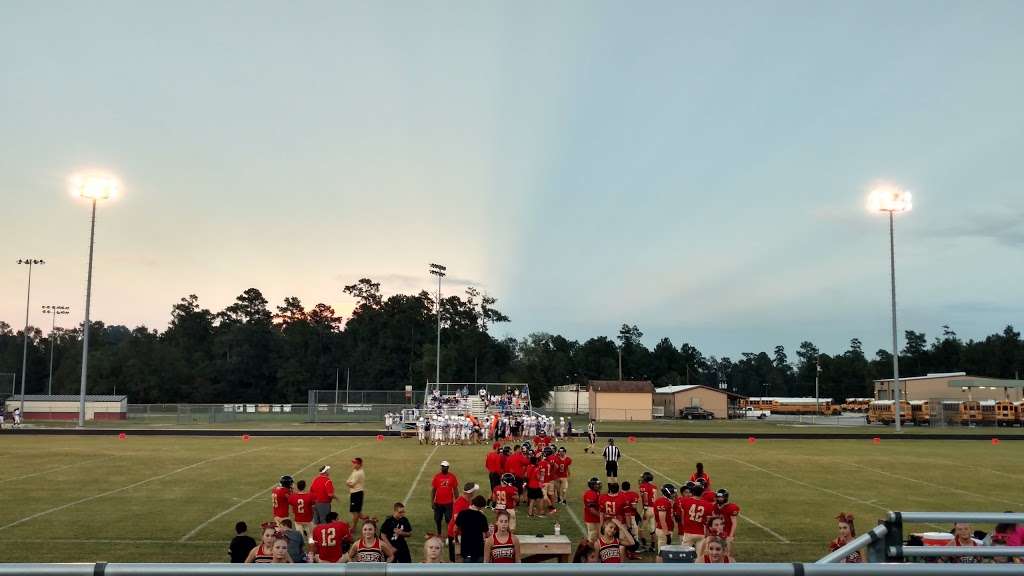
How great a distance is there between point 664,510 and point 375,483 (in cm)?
1295

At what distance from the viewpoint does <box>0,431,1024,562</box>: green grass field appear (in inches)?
627

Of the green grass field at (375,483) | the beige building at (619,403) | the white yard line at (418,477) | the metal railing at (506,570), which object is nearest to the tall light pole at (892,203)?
the green grass field at (375,483)

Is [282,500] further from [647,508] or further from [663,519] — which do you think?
[647,508]

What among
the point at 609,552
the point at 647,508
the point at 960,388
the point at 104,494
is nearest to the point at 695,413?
the point at 960,388

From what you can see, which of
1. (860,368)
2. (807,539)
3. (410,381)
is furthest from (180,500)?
(860,368)

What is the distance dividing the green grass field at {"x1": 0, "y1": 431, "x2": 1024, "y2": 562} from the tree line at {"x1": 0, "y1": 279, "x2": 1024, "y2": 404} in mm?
75051

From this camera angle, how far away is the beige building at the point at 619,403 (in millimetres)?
72812

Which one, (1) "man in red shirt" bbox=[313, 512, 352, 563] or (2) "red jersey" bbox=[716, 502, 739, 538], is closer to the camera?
(1) "man in red shirt" bbox=[313, 512, 352, 563]

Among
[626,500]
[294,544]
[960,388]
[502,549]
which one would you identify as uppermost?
[960,388]

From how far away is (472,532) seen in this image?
11.9 metres

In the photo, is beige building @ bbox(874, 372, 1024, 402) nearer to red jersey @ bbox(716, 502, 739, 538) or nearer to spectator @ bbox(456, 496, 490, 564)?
red jersey @ bbox(716, 502, 739, 538)

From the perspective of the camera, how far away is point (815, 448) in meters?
39.9

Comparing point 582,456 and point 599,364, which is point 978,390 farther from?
point 599,364

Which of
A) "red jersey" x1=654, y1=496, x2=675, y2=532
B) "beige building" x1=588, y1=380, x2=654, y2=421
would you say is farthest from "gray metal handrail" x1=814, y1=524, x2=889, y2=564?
"beige building" x1=588, y1=380, x2=654, y2=421
